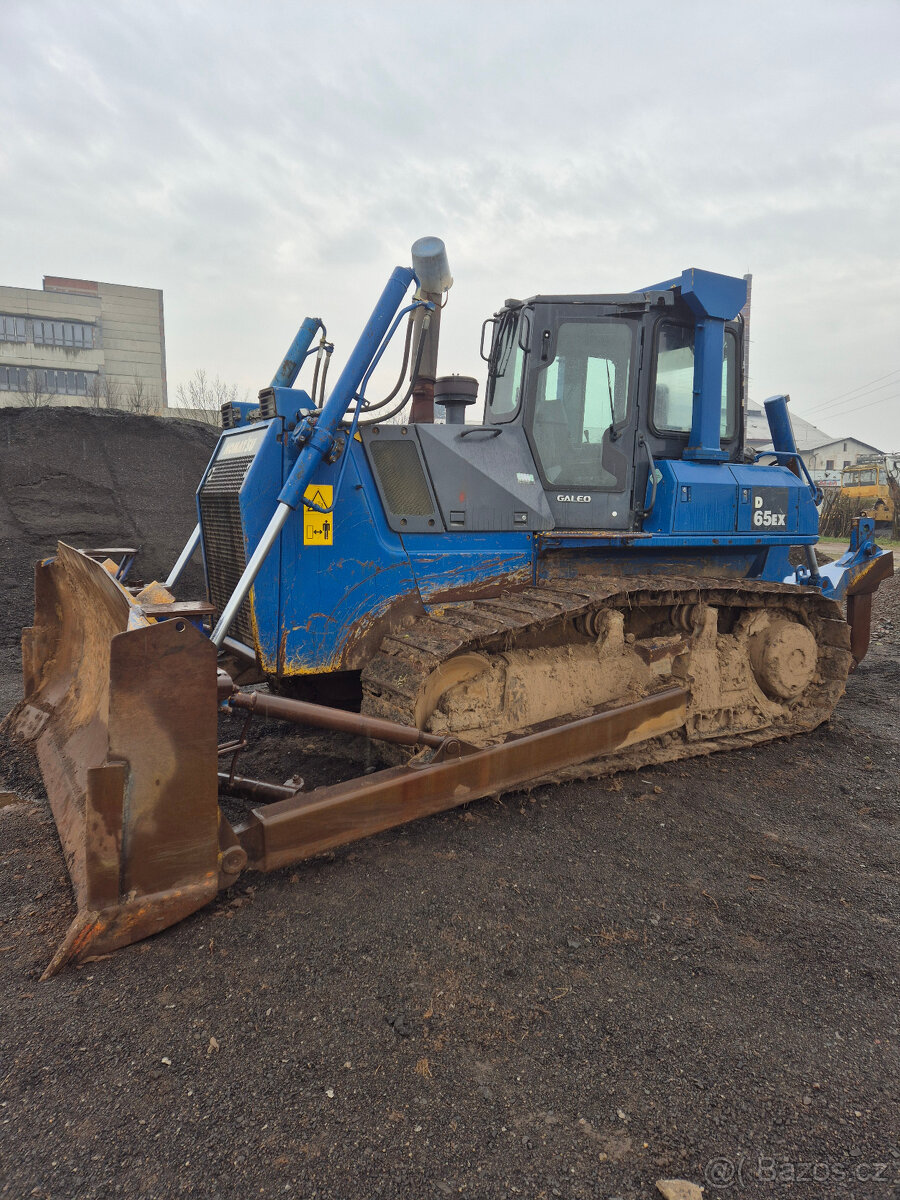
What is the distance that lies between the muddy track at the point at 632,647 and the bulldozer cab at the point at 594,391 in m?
0.58

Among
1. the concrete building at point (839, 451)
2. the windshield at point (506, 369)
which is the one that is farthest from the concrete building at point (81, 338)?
the concrete building at point (839, 451)

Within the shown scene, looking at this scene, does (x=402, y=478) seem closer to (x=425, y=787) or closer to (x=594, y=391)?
(x=594, y=391)

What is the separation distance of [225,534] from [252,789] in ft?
4.79

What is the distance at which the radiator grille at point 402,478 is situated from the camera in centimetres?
394

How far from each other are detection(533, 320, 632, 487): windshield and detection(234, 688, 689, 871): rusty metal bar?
57.6 inches

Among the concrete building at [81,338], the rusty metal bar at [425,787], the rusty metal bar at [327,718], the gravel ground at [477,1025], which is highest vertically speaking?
the concrete building at [81,338]

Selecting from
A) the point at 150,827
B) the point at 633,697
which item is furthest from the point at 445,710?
the point at 150,827

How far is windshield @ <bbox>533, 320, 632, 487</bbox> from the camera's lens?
451cm

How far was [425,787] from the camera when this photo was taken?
3.39 m

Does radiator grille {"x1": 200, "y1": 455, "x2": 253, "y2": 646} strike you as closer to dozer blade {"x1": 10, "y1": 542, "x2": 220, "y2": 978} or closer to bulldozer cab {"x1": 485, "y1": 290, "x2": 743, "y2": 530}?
dozer blade {"x1": 10, "y1": 542, "x2": 220, "y2": 978}

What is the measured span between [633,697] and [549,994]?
217cm

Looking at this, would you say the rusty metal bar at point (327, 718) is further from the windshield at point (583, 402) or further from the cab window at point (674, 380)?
the cab window at point (674, 380)

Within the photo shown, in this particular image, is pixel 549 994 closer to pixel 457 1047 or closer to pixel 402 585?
pixel 457 1047

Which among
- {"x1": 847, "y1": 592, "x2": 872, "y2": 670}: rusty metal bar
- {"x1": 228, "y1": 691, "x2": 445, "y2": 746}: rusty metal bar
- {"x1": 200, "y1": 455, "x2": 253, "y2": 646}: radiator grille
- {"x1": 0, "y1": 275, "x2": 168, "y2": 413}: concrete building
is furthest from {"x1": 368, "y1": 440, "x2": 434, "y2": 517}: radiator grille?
{"x1": 0, "y1": 275, "x2": 168, "y2": 413}: concrete building
